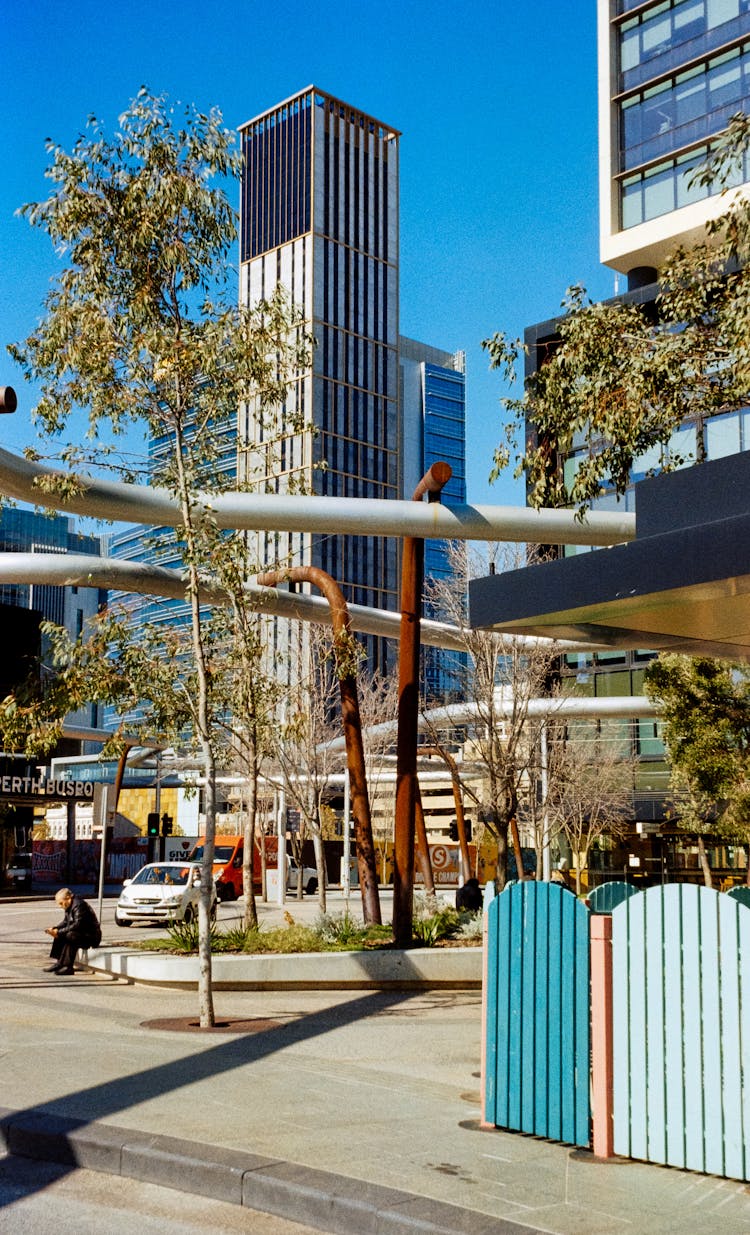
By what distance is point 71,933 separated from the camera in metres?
19.2

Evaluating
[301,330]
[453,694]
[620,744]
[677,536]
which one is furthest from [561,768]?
[677,536]

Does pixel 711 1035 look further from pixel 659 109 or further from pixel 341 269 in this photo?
pixel 341 269

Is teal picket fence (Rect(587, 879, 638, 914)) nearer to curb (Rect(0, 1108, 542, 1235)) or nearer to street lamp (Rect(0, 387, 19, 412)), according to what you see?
curb (Rect(0, 1108, 542, 1235))

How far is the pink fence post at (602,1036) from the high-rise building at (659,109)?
1587 inches

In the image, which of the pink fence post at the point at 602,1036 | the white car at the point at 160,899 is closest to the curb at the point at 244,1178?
the pink fence post at the point at 602,1036

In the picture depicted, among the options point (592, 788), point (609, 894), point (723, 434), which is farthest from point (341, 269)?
point (609, 894)

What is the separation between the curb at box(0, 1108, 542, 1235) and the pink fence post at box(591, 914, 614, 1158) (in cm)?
161

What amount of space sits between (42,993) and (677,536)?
11.6 meters

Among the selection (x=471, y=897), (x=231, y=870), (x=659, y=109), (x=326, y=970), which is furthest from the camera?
(x=659, y=109)

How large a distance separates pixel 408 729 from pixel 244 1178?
40.9ft

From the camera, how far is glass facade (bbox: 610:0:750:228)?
4538 cm

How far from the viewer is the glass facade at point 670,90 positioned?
45.4 m

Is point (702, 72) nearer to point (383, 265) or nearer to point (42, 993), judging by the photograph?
point (42, 993)

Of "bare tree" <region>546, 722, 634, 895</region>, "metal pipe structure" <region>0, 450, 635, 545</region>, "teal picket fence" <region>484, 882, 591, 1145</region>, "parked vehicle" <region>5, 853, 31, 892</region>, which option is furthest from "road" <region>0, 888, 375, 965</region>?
"teal picket fence" <region>484, 882, 591, 1145</region>
